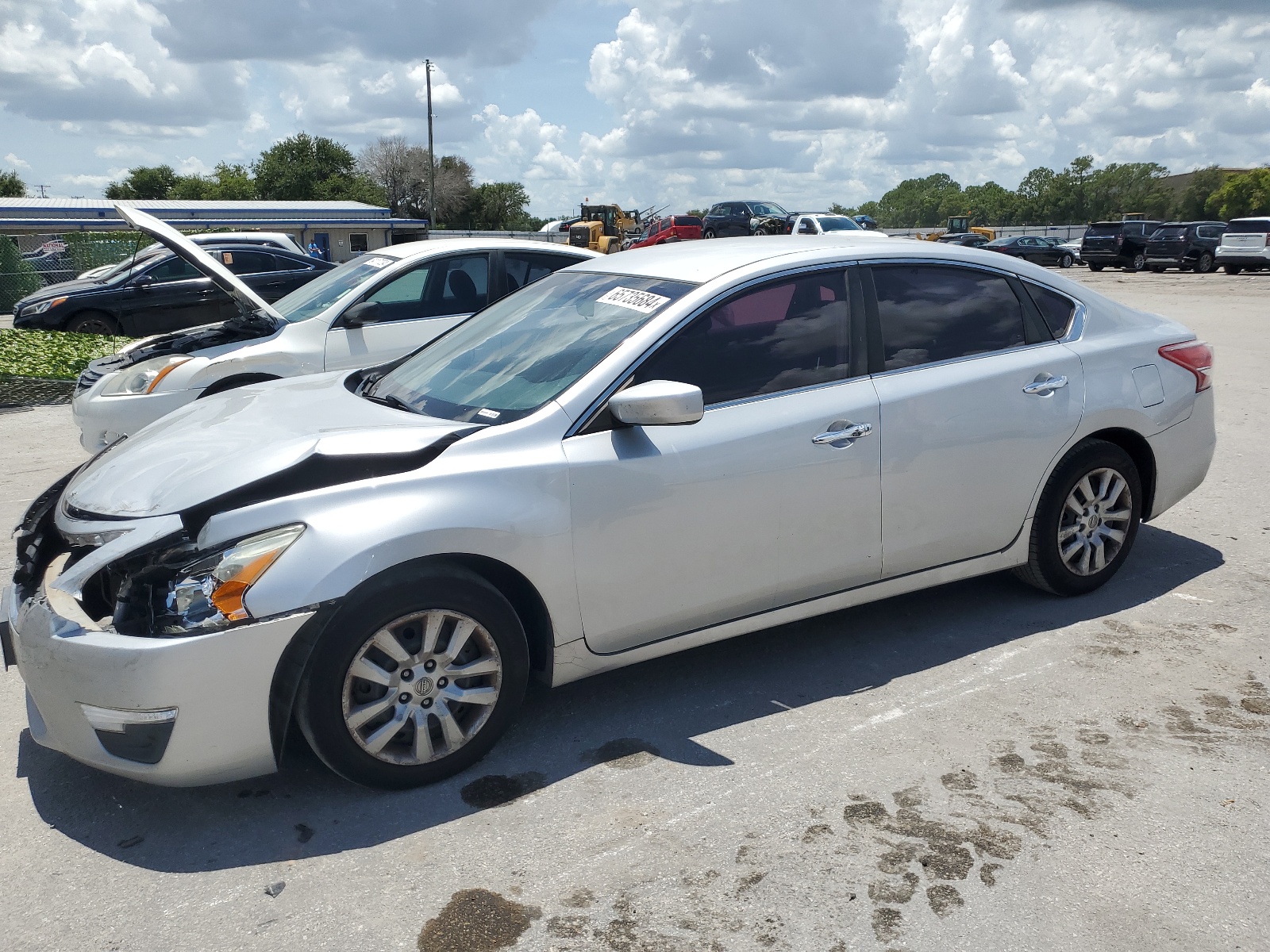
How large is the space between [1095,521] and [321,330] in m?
5.21

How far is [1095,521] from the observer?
15.9 feet

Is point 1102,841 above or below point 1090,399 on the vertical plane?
below

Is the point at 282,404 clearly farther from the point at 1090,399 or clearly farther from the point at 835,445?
the point at 1090,399

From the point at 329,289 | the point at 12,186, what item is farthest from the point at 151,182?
the point at 329,289

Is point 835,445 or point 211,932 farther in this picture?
point 835,445

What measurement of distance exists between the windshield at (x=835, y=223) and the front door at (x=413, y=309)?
2316 cm

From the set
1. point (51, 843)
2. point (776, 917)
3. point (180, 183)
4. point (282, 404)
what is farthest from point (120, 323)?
point (180, 183)

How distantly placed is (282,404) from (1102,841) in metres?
3.18

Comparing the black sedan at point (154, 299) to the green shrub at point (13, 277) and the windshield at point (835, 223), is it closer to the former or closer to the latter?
the green shrub at point (13, 277)

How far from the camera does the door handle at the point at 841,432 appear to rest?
3.93 m

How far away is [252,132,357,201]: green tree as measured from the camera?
3381 inches

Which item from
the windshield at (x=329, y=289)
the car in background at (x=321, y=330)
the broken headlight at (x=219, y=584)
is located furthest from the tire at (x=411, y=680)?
the windshield at (x=329, y=289)

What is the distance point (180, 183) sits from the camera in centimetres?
9688

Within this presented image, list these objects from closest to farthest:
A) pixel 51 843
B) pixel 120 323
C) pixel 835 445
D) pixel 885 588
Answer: pixel 51 843
pixel 835 445
pixel 885 588
pixel 120 323
